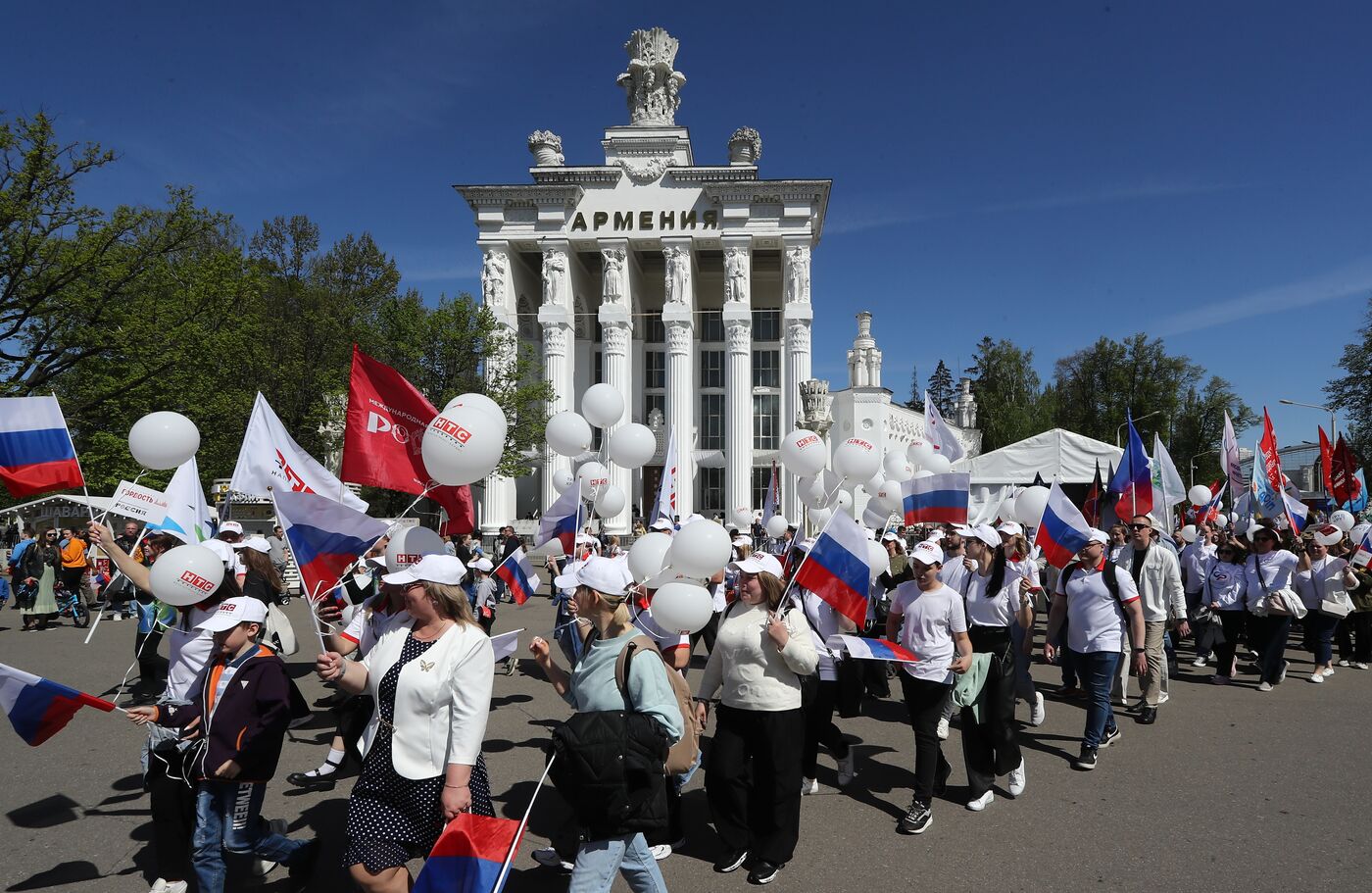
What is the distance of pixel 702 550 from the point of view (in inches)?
189

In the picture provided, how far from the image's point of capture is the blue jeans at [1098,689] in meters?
6.60

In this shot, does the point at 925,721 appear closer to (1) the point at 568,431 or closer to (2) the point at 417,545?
(2) the point at 417,545

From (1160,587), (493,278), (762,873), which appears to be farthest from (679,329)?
(762,873)

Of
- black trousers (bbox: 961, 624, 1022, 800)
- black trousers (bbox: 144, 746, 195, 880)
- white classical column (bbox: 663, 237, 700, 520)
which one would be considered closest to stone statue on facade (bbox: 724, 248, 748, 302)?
white classical column (bbox: 663, 237, 700, 520)

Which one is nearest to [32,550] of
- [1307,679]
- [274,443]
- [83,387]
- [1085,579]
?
[83,387]

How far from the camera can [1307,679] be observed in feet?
33.4

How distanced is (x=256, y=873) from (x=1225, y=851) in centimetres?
582

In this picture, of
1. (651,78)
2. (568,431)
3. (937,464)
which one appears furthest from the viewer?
(651,78)

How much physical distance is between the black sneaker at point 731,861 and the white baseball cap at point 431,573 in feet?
8.48

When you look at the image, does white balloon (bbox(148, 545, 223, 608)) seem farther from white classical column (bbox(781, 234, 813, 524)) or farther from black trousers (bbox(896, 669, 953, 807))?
white classical column (bbox(781, 234, 813, 524))

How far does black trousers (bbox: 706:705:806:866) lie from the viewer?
4691 mm

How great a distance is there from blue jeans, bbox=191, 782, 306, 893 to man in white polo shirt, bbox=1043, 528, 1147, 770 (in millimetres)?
6051

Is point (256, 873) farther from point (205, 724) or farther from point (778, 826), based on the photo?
point (778, 826)

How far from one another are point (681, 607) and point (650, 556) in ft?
4.14
